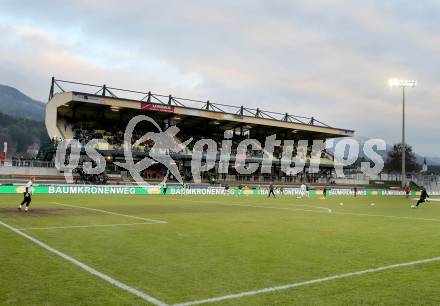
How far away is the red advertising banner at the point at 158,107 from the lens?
57.9 m

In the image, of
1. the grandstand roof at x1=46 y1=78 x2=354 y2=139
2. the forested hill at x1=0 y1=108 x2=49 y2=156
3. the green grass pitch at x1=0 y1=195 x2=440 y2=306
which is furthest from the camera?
→ the forested hill at x1=0 y1=108 x2=49 y2=156

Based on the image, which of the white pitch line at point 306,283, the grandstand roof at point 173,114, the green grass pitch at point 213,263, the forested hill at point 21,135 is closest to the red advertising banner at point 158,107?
the grandstand roof at point 173,114

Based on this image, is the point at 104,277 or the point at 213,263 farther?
the point at 213,263

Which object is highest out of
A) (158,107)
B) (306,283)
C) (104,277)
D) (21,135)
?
(21,135)

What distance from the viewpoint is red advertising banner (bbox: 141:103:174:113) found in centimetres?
5791

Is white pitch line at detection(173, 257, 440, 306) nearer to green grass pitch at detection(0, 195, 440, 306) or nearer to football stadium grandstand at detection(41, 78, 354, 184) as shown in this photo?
green grass pitch at detection(0, 195, 440, 306)

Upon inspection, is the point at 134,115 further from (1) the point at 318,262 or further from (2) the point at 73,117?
(1) the point at 318,262

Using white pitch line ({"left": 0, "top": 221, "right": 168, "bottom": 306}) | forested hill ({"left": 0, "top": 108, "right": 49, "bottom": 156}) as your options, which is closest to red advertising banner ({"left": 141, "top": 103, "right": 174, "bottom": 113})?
white pitch line ({"left": 0, "top": 221, "right": 168, "bottom": 306})

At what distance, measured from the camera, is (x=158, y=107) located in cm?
5919

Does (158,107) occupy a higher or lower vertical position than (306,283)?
higher

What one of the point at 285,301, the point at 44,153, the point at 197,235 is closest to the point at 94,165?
the point at 44,153

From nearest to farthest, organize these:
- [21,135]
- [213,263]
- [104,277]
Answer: [104,277] < [213,263] < [21,135]

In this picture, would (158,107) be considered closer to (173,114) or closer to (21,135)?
(173,114)

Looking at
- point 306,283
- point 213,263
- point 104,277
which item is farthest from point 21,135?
point 306,283
